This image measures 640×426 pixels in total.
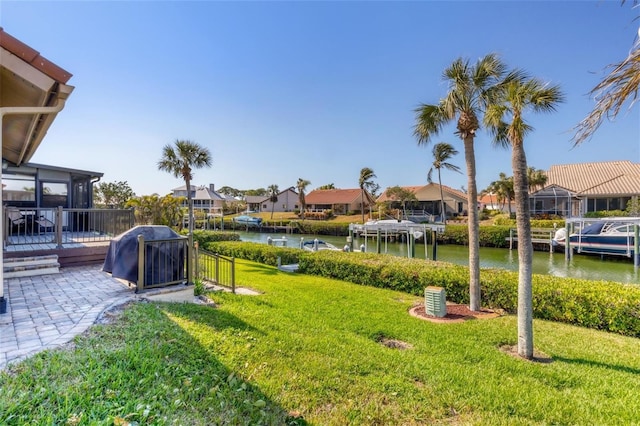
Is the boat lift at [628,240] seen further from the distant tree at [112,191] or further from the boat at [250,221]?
the distant tree at [112,191]

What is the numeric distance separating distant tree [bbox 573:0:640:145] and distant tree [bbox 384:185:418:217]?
42.0 meters

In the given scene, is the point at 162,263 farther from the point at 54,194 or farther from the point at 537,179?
the point at 537,179

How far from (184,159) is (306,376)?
66.0 ft

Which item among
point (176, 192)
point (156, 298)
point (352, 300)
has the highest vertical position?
point (176, 192)

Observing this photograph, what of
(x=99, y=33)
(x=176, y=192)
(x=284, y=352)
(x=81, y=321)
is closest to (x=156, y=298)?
(x=81, y=321)

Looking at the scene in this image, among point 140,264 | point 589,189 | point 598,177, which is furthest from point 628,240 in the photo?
point 140,264

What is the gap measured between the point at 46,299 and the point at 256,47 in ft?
37.9

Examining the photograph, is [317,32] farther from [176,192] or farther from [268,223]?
[176,192]

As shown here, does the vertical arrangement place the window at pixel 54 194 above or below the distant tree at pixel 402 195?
below

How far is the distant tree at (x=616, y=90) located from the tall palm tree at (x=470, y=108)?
506 centimetres

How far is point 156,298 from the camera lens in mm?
6613

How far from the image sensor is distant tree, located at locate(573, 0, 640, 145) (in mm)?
2428

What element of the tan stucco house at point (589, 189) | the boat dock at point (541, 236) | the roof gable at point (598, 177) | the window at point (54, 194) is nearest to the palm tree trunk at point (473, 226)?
the window at point (54, 194)

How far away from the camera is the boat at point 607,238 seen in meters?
19.4
